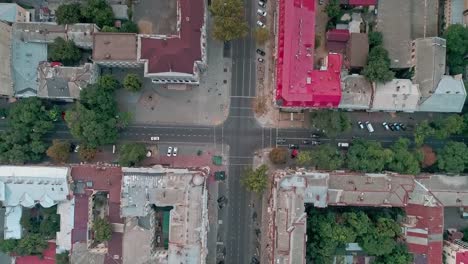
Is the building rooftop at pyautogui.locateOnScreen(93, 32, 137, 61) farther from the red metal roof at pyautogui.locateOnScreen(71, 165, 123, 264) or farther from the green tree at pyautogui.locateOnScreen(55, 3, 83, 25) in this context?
the red metal roof at pyautogui.locateOnScreen(71, 165, 123, 264)

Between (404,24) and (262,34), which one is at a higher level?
(404,24)

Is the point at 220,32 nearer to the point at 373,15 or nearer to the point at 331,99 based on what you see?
the point at 331,99

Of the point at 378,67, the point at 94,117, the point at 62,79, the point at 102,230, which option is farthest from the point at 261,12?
the point at 102,230

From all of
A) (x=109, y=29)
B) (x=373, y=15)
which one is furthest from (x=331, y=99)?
(x=109, y=29)

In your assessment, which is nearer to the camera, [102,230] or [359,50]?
[102,230]

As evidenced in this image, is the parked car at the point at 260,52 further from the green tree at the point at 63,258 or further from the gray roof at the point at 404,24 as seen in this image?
the green tree at the point at 63,258

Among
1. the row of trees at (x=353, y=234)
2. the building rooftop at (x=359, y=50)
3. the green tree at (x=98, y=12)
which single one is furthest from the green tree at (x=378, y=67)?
the green tree at (x=98, y=12)

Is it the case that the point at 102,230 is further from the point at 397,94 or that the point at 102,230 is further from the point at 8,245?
the point at 397,94

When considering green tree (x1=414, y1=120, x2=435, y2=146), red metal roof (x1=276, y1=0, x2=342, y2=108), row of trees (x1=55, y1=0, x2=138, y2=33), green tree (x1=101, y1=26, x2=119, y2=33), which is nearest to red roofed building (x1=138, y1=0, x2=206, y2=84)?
green tree (x1=101, y1=26, x2=119, y2=33)

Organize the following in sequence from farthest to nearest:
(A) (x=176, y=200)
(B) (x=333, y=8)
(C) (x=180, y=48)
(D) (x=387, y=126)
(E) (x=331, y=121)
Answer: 1. (D) (x=387, y=126)
2. (B) (x=333, y=8)
3. (E) (x=331, y=121)
4. (C) (x=180, y=48)
5. (A) (x=176, y=200)
